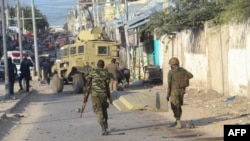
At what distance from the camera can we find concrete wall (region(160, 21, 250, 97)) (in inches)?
723

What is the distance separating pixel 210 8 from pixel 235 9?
21.6ft

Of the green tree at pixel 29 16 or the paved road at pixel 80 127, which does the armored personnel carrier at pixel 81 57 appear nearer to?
the paved road at pixel 80 127

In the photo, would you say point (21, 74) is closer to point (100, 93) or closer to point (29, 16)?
point (100, 93)

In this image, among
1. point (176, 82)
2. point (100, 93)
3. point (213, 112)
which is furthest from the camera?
point (213, 112)

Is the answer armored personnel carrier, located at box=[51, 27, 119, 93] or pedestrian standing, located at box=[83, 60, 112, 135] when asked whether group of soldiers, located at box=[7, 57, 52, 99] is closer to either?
armored personnel carrier, located at box=[51, 27, 119, 93]

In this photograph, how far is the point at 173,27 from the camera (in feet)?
83.8

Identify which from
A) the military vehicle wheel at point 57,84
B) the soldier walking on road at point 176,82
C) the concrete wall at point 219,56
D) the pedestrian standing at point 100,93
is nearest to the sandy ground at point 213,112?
the concrete wall at point 219,56

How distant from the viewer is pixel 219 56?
70.0 feet

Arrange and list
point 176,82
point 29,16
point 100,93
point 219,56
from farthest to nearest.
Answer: point 29,16 < point 219,56 < point 176,82 < point 100,93

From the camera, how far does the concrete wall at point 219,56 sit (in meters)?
18.4

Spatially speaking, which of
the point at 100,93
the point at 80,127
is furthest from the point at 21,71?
the point at 100,93

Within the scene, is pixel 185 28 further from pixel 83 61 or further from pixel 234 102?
pixel 234 102

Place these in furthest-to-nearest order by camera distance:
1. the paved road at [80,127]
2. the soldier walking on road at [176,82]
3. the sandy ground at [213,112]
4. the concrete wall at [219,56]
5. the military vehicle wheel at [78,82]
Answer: the military vehicle wheel at [78,82] → the concrete wall at [219,56] → the sandy ground at [213,112] → the soldier walking on road at [176,82] → the paved road at [80,127]

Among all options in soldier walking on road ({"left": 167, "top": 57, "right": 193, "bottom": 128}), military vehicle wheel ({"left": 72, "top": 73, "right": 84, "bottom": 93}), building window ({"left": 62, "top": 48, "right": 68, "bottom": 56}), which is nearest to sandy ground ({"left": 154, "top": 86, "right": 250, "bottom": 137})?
soldier walking on road ({"left": 167, "top": 57, "right": 193, "bottom": 128})
